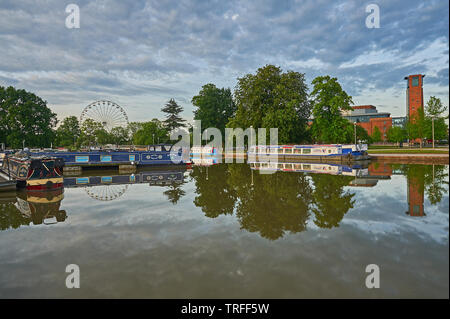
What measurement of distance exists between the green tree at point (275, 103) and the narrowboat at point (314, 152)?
307 cm

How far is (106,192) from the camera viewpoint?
16.3 metres

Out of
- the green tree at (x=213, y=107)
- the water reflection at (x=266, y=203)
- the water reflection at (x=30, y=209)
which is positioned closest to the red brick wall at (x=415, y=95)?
the green tree at (x=213, y=107)

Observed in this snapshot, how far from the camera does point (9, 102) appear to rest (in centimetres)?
5703

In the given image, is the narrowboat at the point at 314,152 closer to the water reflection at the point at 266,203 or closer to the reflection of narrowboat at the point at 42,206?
the water reflection at the point at 266,203

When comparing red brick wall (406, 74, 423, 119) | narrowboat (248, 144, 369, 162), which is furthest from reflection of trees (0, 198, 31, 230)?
red brick wall (406, 74, 423, 119)

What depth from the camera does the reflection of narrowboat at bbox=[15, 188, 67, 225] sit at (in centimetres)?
1037

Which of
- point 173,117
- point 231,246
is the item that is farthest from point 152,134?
point 231,246

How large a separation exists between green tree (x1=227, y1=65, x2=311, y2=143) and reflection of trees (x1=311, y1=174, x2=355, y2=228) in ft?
101

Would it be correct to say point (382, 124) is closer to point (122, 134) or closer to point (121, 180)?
point (122, 134)

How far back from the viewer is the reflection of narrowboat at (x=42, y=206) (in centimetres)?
1037

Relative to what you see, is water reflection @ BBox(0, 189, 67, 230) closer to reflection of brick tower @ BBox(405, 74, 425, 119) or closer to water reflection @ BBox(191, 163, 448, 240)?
water reflection @ BBox(191, 163, 448, 240)

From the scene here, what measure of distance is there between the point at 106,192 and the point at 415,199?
17.1 m

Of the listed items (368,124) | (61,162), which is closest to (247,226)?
(61,162)
